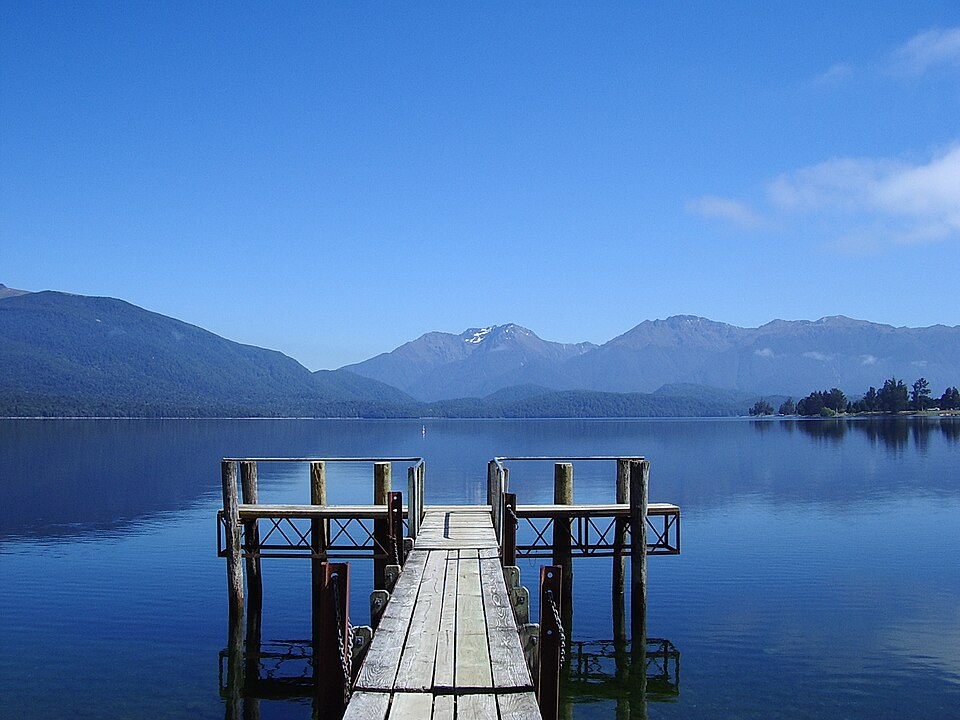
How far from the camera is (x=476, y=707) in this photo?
29.4 ft

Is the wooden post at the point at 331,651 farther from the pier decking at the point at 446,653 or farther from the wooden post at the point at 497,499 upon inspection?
the wooden post at the point at 497,499

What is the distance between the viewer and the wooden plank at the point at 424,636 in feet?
31.7

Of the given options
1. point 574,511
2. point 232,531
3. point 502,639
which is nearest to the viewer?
point 502,639

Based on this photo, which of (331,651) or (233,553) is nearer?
(331,651)

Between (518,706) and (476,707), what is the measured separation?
42cm

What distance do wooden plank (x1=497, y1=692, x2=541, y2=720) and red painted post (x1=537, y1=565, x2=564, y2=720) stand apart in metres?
0.84

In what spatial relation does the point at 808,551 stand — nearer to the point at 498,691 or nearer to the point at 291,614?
the point at 291,614

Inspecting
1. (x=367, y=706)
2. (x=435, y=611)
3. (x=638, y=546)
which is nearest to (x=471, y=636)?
(x=435, y=611)

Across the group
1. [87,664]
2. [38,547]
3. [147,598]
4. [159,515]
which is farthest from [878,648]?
[159,515]

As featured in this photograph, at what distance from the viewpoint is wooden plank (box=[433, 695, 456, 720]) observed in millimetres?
8720

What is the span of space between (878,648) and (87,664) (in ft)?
61.7

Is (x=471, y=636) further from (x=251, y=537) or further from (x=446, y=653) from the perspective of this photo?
(x=251, y=537)

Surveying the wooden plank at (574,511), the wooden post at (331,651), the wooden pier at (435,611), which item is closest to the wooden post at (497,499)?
the wooden pier at (435,611)

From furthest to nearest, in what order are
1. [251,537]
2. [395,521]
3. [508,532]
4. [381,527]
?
[251,537] → [381,527] → [395,521] → [508,532]
